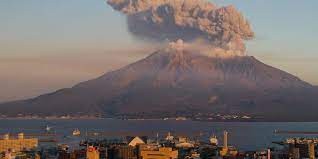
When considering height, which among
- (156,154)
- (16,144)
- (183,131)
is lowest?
(156,154)

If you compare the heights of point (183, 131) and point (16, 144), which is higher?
point (183, 131)

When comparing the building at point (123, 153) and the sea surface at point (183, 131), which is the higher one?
the sea surface at point (183, 131)

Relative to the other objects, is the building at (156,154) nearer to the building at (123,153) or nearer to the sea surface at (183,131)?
the building at (123,153)

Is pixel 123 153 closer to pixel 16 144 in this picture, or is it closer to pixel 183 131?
pixel 16 144

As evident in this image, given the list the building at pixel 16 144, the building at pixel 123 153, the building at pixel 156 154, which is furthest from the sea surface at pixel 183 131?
the building at pixel 156 154

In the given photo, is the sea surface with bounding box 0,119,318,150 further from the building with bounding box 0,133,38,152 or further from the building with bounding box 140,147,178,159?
the building with bounding box 140,147,178,159

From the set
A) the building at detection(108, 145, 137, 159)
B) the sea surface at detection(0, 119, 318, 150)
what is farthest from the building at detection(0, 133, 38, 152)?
the sea surface at detection(0, 119, 318, 150)

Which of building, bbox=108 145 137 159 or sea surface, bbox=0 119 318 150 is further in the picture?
sea surface, bbox=0 119 318 150

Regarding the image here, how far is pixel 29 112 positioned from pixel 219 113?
32422mm

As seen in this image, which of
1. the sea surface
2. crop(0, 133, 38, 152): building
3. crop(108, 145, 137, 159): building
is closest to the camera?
crop(108, 145, 137, 159): building

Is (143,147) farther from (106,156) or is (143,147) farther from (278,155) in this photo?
(278,155)

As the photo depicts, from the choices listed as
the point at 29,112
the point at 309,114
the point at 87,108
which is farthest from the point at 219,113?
the point at 29,112

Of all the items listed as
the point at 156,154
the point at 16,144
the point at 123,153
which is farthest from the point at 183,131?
the point at 156,154

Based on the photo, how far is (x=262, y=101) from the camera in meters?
112
